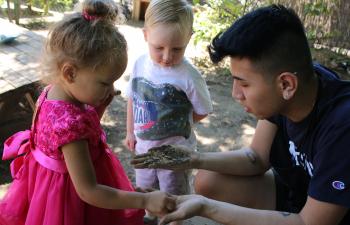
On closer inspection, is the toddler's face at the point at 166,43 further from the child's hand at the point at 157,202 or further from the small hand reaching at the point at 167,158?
the child's hand at the point at 157,202

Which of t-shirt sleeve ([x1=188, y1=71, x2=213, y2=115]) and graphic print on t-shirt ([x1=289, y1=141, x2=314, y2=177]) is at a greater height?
t-shirt sleeve ([x1=188, y1=71, x2=213, y2=115])

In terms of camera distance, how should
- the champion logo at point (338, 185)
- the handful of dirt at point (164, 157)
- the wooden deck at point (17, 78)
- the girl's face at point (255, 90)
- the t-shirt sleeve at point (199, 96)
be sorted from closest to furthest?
the champion logo at point (338, 185), the girl's face at point (255, 90), the handful of dirt at point (164, 157), the t-shirt sleeve at point (199, 96), the wooden deck at point (17, 78)

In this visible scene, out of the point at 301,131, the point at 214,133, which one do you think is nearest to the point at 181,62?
the point at 301,131

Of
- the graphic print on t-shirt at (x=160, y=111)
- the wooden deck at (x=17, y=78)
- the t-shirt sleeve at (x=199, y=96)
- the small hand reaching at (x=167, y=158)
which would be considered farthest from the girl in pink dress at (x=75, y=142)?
the wooden deck at (x=17, y=78)

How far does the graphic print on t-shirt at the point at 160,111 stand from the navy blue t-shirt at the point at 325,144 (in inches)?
19.6

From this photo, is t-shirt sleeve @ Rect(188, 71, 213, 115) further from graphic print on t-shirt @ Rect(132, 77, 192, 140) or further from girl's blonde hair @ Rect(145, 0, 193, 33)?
girl's blonde hair @ Rect(145, 0, 193, 33)

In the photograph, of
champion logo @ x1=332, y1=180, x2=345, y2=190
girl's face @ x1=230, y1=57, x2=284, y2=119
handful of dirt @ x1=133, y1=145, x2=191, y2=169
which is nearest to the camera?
champion logo @ x1=332, y1=180, x2=345, y2=190

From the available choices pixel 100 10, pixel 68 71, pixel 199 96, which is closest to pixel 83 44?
pixel 68 71

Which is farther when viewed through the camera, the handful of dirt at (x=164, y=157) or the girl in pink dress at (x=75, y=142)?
the handful of dirt at (x=164, y=157)

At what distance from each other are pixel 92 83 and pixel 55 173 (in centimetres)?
39

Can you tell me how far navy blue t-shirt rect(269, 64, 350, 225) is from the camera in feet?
4.60

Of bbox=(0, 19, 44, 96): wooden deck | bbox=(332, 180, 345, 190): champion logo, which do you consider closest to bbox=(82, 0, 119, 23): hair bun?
bbox=(332, 180, 345, 190): champion logo

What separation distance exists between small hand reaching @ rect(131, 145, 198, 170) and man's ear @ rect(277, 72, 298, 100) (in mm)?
628

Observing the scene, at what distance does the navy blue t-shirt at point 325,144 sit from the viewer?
140cm
